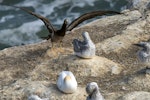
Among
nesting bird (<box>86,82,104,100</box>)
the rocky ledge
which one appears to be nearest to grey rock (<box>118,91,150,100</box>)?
the rocky ledge

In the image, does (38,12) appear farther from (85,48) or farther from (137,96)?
(137,96)

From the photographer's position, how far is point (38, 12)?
63.1ft

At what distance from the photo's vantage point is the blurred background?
17.1 meters

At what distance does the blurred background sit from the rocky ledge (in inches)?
160

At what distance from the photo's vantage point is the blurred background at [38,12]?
56.1 feet

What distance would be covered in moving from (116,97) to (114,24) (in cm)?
418

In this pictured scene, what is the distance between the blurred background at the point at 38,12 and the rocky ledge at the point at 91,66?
4.06 m

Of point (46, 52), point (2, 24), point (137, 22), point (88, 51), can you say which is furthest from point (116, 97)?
point (2, 24)

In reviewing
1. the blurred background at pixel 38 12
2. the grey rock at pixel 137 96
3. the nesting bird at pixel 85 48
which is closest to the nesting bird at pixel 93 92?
the grey rock at pixel 137 96

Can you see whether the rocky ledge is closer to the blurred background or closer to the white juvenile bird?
the white juvenile bird

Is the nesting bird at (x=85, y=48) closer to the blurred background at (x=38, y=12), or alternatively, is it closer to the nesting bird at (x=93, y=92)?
the nesting bird at (x=93, y=92)

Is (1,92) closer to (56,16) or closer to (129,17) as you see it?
(129,17)

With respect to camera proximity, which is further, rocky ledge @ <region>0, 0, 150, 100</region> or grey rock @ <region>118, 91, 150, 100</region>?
rocky ledge @ <region>0, 0, 150, 100</region>

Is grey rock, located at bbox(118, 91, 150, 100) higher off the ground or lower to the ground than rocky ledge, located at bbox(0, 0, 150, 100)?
higher
